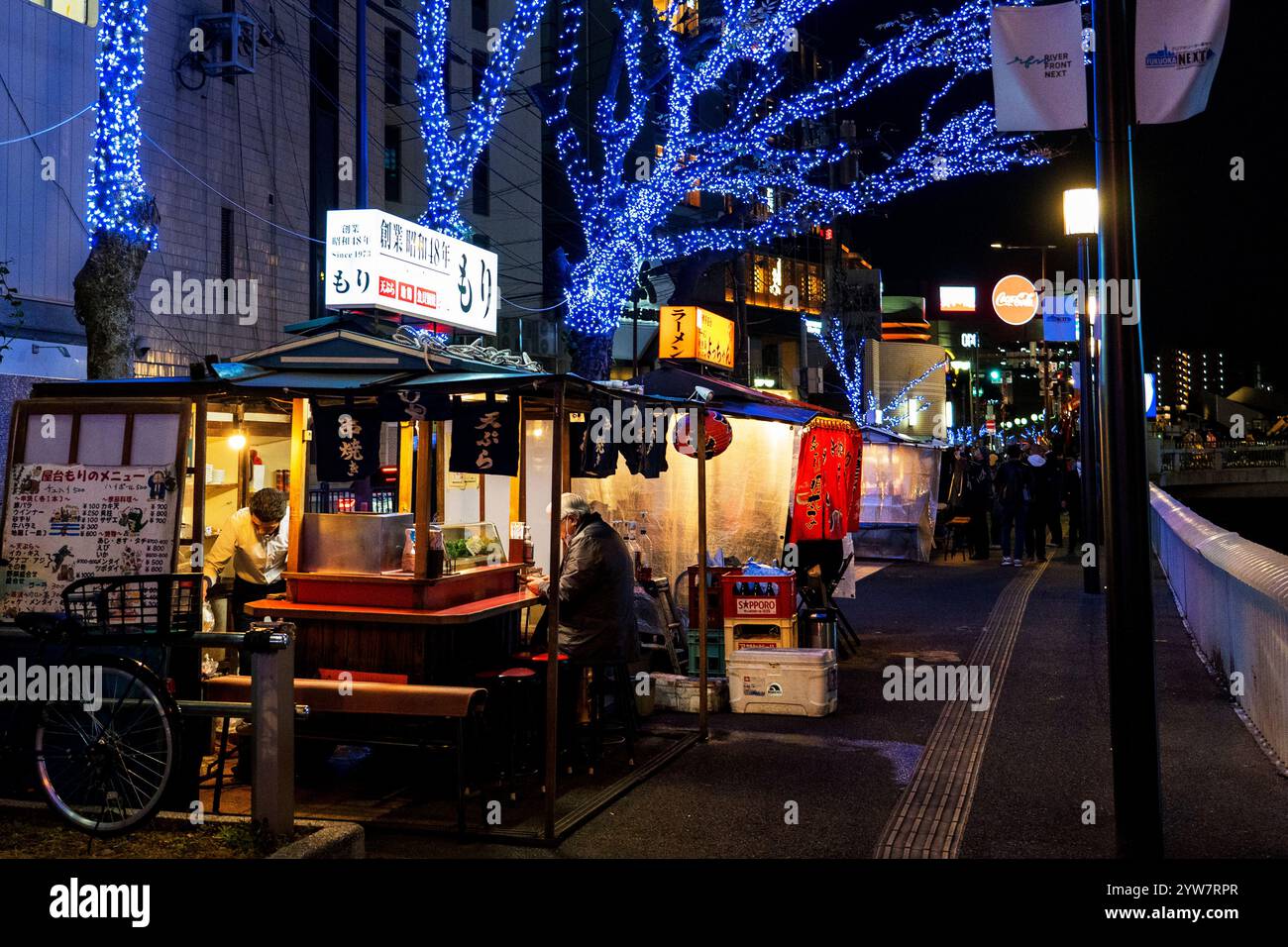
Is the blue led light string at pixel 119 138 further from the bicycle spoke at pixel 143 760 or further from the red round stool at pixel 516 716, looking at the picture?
the bicycle spoke at pixel 143 760

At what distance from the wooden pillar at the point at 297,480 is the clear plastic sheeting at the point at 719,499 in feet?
14.1

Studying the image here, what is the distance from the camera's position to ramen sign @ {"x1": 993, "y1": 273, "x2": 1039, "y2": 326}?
107 ft

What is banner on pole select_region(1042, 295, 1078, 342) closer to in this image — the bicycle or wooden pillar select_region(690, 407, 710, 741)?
wooden pillar select_region(690, 407, 710, 741)

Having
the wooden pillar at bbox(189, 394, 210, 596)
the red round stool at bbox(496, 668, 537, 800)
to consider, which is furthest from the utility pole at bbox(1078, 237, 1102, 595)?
the wooden pillar at bbox(189, 394, 210, 596)

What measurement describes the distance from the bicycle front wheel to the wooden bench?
3.60ft

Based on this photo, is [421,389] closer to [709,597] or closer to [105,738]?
[105,738]

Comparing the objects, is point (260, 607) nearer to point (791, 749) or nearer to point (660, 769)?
point (660, 769)

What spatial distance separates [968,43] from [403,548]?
44.3ft

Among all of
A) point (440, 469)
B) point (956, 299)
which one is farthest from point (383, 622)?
point (956, 299)

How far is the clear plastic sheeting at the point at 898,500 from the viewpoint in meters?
25.4

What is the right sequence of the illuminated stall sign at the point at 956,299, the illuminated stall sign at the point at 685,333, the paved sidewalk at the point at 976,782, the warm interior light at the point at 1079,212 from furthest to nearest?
the illuminated stall sign at the point at 956,299, the warm interior light at the point at 1079,212, the illuminated stall sign at the point at 685,333, the paved sidewalk at the point at 976,782

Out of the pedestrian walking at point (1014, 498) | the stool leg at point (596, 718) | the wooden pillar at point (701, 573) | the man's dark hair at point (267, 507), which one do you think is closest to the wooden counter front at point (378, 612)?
the stool leg at point (596, 718)

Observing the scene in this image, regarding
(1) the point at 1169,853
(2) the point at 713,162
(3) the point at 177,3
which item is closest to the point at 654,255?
(2) the point at 713,162
